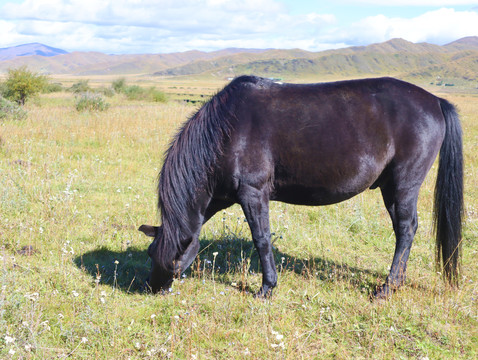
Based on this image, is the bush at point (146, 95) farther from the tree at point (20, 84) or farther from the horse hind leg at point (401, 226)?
the horse hind leg at point (401, 226)

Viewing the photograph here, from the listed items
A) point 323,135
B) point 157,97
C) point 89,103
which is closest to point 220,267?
point 323,135

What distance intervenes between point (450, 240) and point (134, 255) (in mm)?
4227

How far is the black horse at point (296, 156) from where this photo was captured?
4074mm

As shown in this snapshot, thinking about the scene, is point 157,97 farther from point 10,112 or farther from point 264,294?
point 264,294

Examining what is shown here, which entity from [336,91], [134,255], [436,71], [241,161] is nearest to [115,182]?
[134,255]

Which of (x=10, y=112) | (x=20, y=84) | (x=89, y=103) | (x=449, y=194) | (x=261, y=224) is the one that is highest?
(x=20, y=84)

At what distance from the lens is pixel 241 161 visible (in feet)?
13.1

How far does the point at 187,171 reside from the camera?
415 centimetres

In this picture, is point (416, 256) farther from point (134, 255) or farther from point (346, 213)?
point (134, 255)

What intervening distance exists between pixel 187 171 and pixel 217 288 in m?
1.52

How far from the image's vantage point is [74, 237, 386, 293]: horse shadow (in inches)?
182

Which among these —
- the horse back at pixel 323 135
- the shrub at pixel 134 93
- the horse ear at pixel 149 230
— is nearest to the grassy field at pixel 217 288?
the horse ear at pixel 149 230

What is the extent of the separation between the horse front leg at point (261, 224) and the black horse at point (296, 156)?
1cm

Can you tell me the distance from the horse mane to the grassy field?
54 cm
